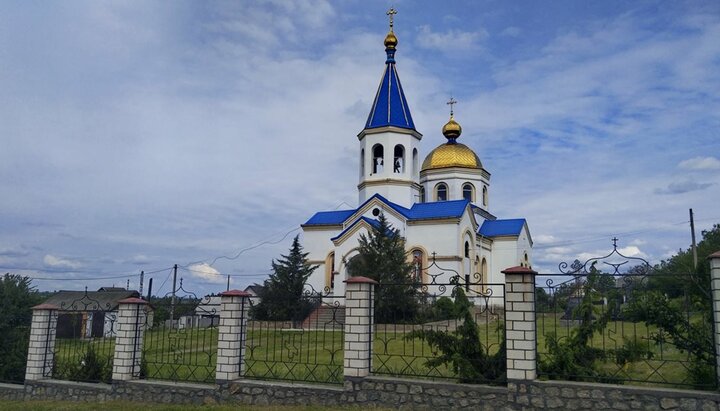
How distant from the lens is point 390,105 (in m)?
26.6

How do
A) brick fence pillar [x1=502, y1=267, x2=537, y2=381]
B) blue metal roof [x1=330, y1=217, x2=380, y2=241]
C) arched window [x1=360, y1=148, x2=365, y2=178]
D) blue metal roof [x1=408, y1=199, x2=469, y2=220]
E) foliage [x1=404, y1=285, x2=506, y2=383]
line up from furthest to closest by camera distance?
arched window [x1=360, y1=148, x2=365, y2=178], blue metal roof [x1=408, y1=199, x2=469, y2=220], blue metal roof [x1=330, y1=217, x2=380, y2=241], foliage [x1=404, y1=285, x2=506, y2=383], brick fence pillar [x1=502, y1=267, x2=537, y2=381]

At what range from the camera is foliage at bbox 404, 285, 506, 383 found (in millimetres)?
6980

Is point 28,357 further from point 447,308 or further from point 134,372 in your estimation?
point 447,308

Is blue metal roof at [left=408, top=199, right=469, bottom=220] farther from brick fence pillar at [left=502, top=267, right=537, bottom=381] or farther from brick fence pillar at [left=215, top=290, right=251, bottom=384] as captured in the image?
brick fence pillar at [left=502, top=267, right=537, bottom=381]

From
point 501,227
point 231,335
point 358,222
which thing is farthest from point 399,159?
Result: point 231,335

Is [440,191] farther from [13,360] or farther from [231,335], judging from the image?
[231,335]

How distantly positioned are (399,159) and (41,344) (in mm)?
18993

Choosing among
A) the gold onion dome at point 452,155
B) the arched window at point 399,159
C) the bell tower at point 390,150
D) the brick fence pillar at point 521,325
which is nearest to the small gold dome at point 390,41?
the bell tower at point 390,150

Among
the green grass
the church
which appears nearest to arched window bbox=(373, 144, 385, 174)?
the church

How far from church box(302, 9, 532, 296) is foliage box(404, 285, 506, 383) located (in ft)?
48.2

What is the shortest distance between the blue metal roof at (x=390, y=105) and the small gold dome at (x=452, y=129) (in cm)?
568

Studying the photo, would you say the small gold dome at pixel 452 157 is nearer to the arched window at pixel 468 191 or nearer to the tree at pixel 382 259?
the arched window at pixel 468 191

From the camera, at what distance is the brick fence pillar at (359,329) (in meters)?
7.32

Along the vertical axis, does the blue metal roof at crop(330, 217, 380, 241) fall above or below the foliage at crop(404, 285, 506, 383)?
above
